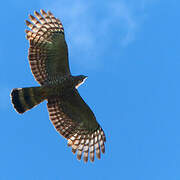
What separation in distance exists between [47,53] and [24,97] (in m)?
1.76

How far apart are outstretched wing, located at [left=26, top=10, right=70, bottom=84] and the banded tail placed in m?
0.60

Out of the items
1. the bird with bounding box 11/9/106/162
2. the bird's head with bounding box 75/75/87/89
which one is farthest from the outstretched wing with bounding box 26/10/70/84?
the bird's head with bounding box 75/75/87/89

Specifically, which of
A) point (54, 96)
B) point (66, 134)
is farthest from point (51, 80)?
point (66, 134)

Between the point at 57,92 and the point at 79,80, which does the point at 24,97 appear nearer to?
the point at 57,92

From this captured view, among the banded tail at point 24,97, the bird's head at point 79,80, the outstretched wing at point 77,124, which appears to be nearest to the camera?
the banded tail at point 24,97

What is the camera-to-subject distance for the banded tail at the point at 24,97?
1596 cm

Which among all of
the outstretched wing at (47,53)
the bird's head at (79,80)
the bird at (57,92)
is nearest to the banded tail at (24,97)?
the bird at (57,92)

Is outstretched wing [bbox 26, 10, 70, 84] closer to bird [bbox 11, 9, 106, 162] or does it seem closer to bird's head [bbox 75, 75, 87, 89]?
bird [bbox 11, 9, 106, 162]

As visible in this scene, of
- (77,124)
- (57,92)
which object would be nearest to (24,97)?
(57,92)

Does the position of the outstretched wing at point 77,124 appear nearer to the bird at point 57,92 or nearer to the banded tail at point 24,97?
the bird at point 57,92

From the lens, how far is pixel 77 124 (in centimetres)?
1730

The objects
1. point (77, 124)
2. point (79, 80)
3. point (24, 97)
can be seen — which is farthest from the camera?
point (77, 124)

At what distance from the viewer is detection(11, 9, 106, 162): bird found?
16250mm

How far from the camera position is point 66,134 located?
17.1 meters
